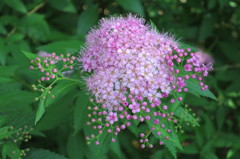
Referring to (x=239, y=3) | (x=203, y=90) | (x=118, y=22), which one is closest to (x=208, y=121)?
(x=239, y=3)

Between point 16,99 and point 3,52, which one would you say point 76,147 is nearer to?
point 16,99

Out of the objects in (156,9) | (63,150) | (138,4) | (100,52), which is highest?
(156,9)

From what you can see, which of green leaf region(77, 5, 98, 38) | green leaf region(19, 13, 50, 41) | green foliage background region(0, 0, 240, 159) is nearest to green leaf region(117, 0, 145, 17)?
green foliage background region(0, 0, 240, 159)

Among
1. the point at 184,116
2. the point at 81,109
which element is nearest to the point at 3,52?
the point at 81,109

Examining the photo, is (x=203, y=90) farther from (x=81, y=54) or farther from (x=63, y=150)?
(x=63, y=150)

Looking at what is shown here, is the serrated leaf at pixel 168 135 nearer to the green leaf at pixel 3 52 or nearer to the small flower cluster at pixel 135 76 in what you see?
the small flower cluster at pixel 135 76

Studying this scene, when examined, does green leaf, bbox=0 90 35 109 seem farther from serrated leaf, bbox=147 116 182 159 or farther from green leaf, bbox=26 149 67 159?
serrated leaf, bbox=147 116 182 159
